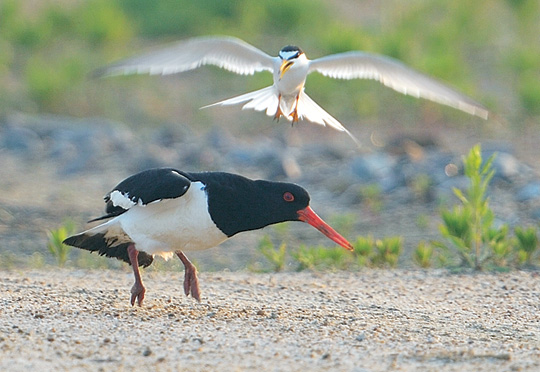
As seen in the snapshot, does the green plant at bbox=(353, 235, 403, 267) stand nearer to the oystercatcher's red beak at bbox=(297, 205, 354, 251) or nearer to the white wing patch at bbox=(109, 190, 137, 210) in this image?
the oystercatcher's red beak at bbox=(297, 205, 354, 251)

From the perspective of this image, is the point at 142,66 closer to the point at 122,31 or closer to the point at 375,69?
the point at 375,69

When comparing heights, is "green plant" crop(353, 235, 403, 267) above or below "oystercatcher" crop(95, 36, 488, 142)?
below

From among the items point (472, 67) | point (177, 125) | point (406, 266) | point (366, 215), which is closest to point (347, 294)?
point (406, 266)

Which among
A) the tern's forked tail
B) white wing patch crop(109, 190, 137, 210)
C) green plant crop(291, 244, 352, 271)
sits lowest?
green plant crop(291, 244, 352, 271)

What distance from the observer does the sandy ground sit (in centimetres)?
451

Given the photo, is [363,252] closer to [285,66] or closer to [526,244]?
[526,244]

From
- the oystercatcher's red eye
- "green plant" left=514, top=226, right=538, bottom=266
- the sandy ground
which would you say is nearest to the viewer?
the sandy ground

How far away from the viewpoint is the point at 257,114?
1334 cm

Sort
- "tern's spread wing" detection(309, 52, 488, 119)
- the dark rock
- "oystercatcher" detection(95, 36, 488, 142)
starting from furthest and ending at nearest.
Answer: the dark rock, "oystercatcher" detection(95, 36, 488, 142), "tern's spread wing" detection(309, 52, 488, 119)

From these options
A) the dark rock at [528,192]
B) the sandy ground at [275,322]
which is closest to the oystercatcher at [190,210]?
the sandy ground at [275,322]

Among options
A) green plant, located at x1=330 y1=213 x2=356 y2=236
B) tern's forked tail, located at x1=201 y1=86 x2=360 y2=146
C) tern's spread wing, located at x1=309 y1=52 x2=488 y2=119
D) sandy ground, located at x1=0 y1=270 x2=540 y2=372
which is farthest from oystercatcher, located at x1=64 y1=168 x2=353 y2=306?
green plant, located at x1=330 y1=213 x2=356 y2=236

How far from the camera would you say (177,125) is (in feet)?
43.0

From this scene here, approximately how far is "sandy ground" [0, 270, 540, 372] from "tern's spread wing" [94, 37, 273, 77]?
1.51m

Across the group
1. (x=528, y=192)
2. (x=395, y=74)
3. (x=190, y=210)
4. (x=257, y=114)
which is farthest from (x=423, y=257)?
(x=257, y=114)
